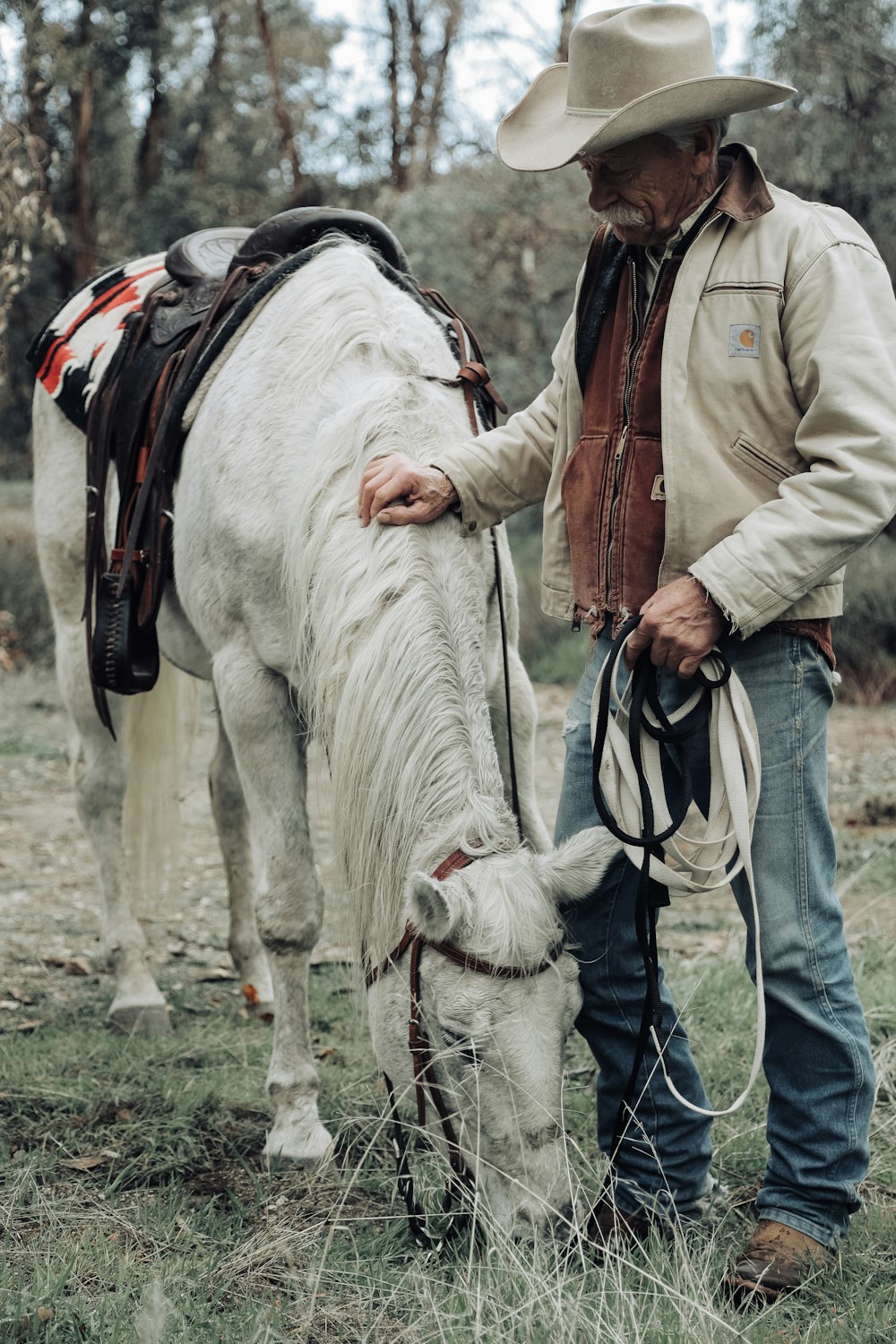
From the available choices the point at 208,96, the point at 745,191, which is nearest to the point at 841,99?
the point at 745,191

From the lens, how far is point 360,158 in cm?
1731

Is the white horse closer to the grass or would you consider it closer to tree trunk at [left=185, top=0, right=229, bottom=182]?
the grass

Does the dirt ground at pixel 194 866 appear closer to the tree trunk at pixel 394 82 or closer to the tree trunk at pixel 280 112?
the tree trunk at pixel 280 112

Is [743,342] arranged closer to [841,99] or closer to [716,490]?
[716,490]

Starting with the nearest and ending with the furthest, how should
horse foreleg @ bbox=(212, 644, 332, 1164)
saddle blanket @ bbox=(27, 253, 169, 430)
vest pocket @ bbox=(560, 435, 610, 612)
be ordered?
vest pocket @ bbox=(560, 435, 610, 612) < horse foreleg @ bbox=(212, 644, 332, 1164) < saddle blanket @ bbox=(27, 253, 169, 430)

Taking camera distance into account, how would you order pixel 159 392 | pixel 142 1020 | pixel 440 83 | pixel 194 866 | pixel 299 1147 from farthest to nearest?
pixel 440 83 < pixel 194 866 < pixel 142 1020 < pixel 159 392 < pixel 299 1147

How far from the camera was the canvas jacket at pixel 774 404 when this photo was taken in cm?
211

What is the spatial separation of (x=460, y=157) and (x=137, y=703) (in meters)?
12.7

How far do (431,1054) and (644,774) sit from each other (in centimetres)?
69

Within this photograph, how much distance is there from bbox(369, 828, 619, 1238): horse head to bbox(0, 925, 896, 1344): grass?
0.13 metres

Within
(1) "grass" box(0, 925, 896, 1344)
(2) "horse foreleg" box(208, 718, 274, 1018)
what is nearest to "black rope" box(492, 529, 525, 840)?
(1) "grass" box(0, 925, 896, 1344)

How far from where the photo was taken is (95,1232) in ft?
8.14

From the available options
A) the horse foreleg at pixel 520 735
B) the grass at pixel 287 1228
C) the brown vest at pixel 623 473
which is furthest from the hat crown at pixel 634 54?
the grass at pixel 287 1228

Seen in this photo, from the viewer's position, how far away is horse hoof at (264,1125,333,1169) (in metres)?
2.94
